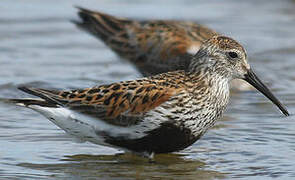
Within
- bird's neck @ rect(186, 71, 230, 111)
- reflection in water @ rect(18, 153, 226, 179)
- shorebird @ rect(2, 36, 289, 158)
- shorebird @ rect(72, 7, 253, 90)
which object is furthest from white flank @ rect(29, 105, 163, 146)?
shorebird @ rect(72, 7, 253, 90)

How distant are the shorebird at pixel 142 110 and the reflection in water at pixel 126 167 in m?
0.20

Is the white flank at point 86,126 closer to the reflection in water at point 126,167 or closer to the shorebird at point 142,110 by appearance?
the shorebird at point 142,110

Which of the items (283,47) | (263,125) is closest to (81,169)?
(263,125)

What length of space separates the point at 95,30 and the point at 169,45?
1604 mm

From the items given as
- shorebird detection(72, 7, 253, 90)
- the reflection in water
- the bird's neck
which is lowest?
the reflection in water

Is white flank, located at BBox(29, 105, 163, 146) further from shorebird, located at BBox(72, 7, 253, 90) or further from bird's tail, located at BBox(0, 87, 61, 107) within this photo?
shorebird, located at BBox(72, 7, 253, 90)

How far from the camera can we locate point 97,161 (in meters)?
8.61

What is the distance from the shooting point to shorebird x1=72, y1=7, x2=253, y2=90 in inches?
484

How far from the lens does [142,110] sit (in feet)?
27.1

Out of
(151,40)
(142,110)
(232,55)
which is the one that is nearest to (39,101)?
(142,110)

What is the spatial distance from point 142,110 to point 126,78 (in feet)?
14.9

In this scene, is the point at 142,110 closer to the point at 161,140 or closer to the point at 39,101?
the point at 161,140

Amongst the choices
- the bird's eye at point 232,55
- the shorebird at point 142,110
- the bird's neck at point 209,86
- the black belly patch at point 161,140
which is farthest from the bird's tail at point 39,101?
the bird's eye at point 232,55

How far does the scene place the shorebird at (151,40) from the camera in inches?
484
